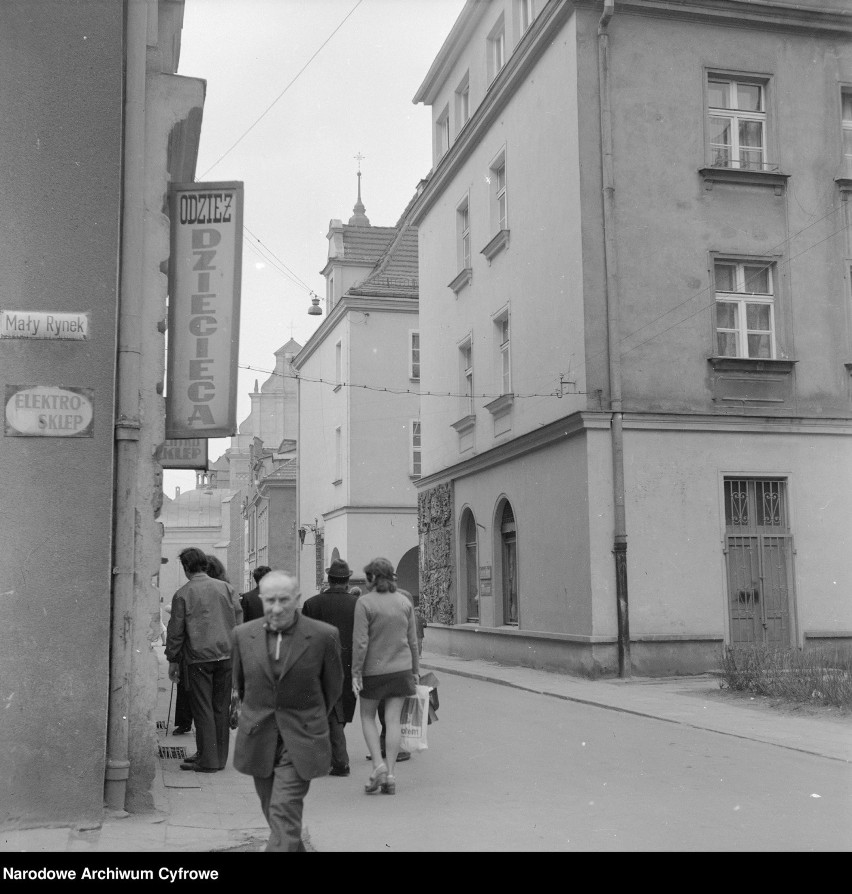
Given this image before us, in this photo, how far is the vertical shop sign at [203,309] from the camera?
29.2 feet

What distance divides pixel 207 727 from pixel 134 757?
6.40ft

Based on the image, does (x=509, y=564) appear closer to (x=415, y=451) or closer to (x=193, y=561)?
(x=193, y=561)

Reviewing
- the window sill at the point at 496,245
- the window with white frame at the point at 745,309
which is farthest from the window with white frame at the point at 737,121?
the window sill at the point at 496,245

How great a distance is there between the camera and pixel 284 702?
→ 5.67 meters

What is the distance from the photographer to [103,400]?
24.3 feet

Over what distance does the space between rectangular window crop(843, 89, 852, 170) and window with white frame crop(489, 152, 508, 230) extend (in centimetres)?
633

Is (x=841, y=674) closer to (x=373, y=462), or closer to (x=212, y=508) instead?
(x=373, y=462)

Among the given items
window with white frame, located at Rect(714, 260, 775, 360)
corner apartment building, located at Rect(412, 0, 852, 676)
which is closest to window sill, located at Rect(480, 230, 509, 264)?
corner apartment building, located at Rect(412, 0, 852, 676)

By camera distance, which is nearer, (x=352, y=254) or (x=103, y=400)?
(x=103, y=400)

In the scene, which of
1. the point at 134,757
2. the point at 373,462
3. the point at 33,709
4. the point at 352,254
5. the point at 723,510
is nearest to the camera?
the point at 33,709

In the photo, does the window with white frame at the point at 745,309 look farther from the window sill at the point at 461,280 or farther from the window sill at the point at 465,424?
the window sill at the point at 461,280

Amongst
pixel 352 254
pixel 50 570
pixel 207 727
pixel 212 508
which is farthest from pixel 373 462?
pixel 212 508

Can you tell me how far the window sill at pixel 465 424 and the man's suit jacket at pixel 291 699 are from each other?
1892 centimetres

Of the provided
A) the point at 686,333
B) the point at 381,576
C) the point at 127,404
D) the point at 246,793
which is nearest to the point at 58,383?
the point at 127,404
